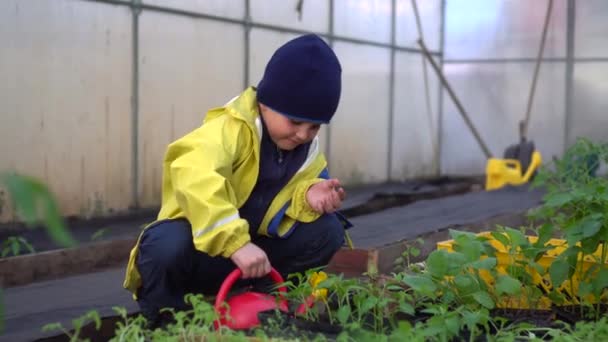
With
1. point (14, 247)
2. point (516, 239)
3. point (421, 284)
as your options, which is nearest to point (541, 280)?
point (516, 239)

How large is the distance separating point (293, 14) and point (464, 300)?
6451 mm

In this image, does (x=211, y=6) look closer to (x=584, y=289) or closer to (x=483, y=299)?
(x=584, y=289)

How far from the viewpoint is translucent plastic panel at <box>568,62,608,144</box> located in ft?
32.9

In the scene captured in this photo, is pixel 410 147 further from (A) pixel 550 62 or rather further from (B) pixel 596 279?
(B) pixel 596 279

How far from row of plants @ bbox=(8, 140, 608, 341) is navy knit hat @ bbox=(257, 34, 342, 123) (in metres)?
0.45

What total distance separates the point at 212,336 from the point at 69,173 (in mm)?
4710

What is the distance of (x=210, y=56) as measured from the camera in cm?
716

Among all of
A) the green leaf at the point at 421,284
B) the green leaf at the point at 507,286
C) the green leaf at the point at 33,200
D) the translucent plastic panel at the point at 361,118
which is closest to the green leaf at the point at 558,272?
the green leaf at the point at 507,286

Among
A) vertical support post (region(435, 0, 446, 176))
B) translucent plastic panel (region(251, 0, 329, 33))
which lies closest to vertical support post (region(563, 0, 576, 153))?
vertical support post (region(435, 0, 446, 176))

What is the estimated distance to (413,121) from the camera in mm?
10516

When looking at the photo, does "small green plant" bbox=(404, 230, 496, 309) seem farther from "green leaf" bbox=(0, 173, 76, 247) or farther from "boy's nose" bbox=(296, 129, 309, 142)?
"green leaf" bbox=(0, 173, 76, 247)

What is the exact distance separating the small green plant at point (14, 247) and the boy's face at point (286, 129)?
195 centimetres

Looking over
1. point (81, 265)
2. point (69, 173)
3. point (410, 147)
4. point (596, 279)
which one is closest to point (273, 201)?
point (596, 279)

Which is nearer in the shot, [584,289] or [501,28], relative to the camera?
[584,289]
